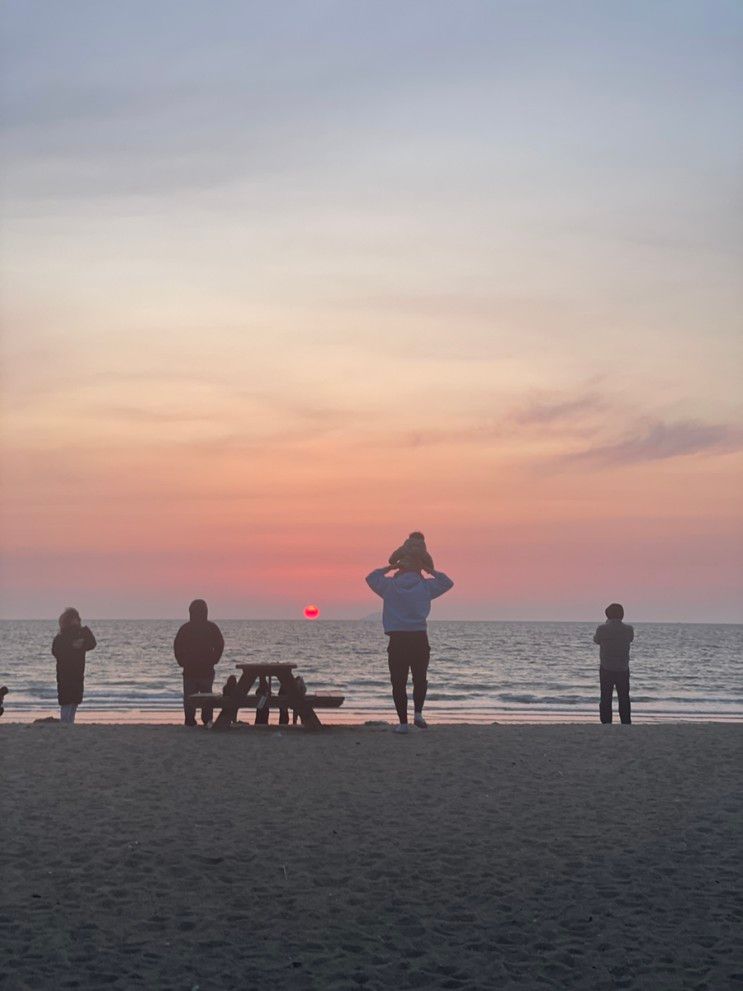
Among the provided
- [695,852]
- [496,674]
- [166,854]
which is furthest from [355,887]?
[496,674]

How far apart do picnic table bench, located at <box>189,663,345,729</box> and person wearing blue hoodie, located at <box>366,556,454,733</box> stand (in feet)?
5.41

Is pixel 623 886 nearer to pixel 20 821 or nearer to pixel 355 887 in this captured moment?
pixel 355 887

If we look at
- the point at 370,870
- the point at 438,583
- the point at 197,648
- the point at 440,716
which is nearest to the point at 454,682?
the point at 440,716

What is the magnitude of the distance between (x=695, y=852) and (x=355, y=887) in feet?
7.96

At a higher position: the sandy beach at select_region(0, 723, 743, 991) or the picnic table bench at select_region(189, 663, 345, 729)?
the picnic table bench at select_region(189, 663, 345, 729)

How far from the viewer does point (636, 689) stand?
146 ft

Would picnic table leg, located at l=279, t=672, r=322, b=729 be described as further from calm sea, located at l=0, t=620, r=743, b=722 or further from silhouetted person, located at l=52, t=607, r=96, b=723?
calm sea, located at l=0, t=620, r=743, b=722

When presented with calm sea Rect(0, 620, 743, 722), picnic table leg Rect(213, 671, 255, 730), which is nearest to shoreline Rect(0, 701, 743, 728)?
calm sea Rect(0, 620, 743, 722)

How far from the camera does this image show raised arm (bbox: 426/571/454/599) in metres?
12.7

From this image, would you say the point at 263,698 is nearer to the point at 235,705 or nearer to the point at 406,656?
the point at 235,705

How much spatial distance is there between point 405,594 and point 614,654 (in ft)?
15.7

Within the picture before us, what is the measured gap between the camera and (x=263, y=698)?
559 inches

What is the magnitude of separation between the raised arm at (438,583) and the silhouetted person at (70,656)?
5.60 m

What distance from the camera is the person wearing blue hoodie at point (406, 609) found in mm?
12500
